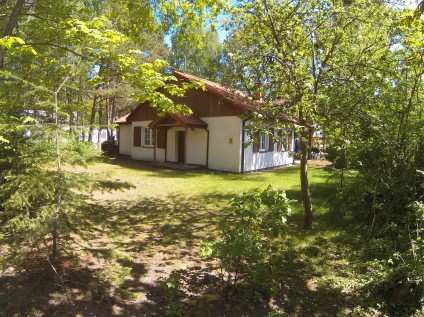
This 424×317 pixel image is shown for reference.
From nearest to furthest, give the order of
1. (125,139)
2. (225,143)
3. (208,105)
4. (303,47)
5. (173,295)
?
(173,295) → (303,47) → (225,143) → (208,105) → (125,139)

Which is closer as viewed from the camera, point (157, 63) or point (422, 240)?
point (422, 240)

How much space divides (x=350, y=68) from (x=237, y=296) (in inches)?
185

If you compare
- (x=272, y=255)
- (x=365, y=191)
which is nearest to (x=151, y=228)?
(x=272, y=255)

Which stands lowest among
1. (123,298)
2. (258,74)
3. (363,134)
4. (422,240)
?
(123,298)

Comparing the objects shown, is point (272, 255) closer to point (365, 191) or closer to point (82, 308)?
point (365, 191)

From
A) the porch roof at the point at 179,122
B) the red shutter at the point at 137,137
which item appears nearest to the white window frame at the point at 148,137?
the red shutter at the point at 137,137

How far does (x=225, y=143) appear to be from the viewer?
54.5ft

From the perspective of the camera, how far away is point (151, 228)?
6863mm

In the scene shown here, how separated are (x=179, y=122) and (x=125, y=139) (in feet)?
31.0

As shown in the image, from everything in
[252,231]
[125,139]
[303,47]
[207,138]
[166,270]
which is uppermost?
[303,47]

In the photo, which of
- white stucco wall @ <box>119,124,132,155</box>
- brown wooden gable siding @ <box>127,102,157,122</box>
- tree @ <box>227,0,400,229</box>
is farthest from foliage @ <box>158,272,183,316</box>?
white stucco wall @ <box>119,124,132,155</box>

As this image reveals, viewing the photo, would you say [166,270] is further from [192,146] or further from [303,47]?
[192,146]

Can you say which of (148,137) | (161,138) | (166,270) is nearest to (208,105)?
(161,138)

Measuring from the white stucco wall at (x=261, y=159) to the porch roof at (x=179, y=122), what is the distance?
2.77 meters
